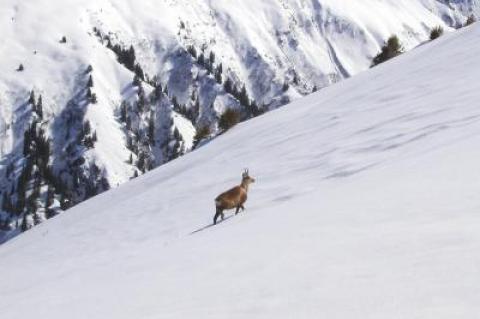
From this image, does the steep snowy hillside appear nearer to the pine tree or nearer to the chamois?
the chamois

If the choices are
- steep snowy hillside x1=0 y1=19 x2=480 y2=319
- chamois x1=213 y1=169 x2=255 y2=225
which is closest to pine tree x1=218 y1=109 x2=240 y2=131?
steep snowy hillside x1=0 y1=19 x2=480 y2=319

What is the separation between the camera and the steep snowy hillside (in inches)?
226

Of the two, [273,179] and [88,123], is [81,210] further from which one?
[88,123]

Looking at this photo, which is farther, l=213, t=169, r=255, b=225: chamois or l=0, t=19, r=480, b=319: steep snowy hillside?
l=213, t=169, r=255, b=225: chamois

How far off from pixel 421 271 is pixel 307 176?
10302mm

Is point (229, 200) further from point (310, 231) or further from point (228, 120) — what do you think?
point (228, 120)

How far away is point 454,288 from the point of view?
5035 mm

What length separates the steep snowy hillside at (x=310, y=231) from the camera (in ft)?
18.8

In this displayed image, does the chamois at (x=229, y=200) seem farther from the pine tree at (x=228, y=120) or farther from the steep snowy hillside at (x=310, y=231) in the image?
the pine tree at (x=228, y=120)

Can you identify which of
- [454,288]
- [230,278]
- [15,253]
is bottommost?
[454,288]

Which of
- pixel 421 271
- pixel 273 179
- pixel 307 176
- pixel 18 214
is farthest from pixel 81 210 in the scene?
pixel 18 214

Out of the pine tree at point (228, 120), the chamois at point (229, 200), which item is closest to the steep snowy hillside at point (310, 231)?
the chamois at point (229, 200)

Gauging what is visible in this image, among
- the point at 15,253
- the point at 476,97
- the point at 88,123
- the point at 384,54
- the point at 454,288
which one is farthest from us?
the point at 88,123

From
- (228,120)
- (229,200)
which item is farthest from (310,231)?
(228,120)
